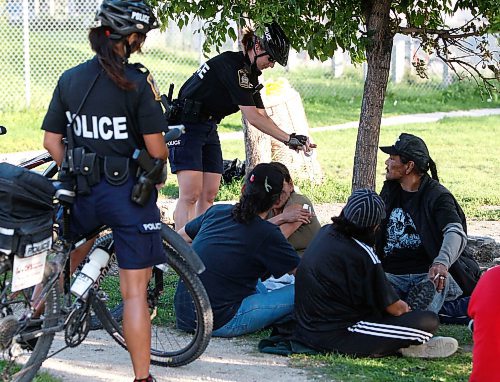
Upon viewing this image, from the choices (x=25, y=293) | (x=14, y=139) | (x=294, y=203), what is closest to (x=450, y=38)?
(x=294, y=203)

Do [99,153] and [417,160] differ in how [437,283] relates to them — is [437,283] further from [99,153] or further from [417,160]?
[99,153]

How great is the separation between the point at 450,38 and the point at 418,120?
1005 centimetres

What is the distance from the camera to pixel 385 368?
509 cm

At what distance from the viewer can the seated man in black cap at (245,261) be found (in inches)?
213

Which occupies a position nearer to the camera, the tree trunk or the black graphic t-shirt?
the black graphic t-shirt

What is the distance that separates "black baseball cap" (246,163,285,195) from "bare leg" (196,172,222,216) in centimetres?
195

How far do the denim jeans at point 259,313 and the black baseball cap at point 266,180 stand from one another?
608 millimetres

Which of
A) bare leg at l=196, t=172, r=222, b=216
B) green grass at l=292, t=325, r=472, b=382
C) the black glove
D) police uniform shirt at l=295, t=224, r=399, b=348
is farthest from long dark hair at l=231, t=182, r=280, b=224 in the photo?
bare leg at l=196, t=172, r=222, b=216

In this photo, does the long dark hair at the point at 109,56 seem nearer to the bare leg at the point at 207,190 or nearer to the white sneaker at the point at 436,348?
the white sneaker at the point at 436,348

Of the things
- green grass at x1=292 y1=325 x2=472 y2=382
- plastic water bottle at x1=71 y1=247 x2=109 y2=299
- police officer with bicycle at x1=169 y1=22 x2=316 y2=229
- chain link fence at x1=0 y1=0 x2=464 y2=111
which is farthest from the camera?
chain link fence at x1=0 y1=0 x2=464 y2=111

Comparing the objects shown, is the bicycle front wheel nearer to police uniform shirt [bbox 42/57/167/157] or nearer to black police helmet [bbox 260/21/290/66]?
police uniform shirt [bbox 42/57/167/157]

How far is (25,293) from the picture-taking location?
4.45 m

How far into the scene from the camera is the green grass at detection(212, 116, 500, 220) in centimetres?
1030

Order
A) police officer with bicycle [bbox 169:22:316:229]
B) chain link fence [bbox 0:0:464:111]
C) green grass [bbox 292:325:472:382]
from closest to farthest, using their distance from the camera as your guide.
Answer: green grass [bbox 292:325:472:382], police officer with bicycle [bbox 169:22:316:229], chain link fence [bbox 0:0:464:111]
